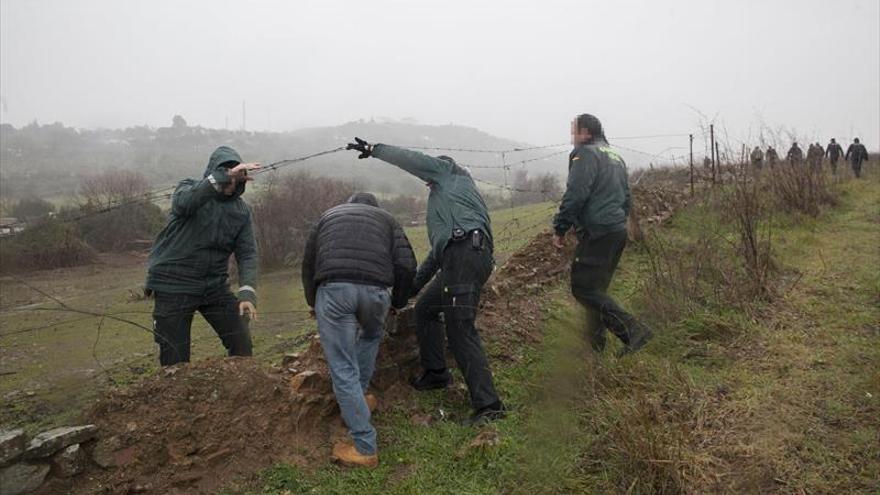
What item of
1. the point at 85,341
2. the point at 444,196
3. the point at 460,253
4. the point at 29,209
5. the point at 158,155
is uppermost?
the point at 158,155

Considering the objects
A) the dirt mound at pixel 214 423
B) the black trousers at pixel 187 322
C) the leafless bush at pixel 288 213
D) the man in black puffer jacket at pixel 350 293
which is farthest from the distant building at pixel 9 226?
the man in black puffer jacket at pixel 350 293

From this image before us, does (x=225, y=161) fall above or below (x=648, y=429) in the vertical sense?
above

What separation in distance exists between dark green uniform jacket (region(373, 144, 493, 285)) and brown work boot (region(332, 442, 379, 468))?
1.38 meters

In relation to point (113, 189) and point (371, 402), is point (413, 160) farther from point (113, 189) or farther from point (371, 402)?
point (113, 189)

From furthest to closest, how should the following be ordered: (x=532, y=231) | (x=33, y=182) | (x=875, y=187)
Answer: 1. (x=33, y=182)
2. (x=875, y=187)
3. (x=532, y=231)

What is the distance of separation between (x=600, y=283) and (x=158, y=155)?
75385 millimetres

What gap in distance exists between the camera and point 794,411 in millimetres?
3758

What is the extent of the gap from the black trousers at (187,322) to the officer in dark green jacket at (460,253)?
1490mm

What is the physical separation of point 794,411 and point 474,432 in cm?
209

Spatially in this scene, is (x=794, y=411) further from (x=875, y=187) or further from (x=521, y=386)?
(x=875, y=187)

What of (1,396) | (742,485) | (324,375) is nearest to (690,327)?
(742,485)

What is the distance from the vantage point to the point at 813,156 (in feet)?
38.2

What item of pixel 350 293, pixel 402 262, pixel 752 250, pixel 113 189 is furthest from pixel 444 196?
pixel 113 189

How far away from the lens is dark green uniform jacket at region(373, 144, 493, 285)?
3.88 metres
